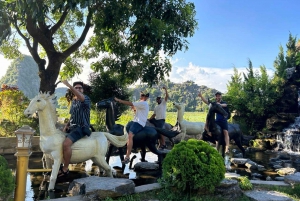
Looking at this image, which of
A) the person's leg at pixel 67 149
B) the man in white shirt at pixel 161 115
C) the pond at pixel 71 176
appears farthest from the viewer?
the man in white shirt at pixel 161 115

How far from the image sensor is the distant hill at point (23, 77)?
101 m

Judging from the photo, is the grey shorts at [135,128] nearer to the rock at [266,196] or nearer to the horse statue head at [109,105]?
the horse statue head at [109,105]

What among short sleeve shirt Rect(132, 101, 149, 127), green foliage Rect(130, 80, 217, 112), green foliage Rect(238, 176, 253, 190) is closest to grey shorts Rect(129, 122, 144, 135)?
short sleeve shirt Rect(132, 101, 149, 127)

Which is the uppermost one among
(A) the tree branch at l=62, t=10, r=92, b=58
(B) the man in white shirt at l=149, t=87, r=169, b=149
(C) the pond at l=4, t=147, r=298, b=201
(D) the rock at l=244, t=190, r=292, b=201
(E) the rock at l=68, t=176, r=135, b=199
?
(A) the tree branch at l=62, t=10, r=92, b=58

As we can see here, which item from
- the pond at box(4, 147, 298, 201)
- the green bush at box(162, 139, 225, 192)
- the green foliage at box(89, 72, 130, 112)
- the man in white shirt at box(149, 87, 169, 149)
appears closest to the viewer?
the green bush at box(162, 139, 225, 192)

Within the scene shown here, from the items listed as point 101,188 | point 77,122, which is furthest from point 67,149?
point 101,188

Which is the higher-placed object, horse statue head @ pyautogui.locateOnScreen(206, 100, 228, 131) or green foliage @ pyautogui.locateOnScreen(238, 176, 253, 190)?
horse statue head @ pyautogui.locateOnScreen(206, 100, 228, 131)

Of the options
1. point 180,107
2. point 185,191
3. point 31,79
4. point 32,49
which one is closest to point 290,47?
point 180,107

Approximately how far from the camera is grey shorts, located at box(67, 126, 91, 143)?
5.39 meters

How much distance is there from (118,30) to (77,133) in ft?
28.3

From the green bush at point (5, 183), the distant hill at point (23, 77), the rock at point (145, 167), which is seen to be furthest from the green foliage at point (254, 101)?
the distant hill at point (23, 77)

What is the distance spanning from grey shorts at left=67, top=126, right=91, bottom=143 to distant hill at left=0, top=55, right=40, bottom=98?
331 feet

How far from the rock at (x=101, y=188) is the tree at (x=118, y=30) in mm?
6110

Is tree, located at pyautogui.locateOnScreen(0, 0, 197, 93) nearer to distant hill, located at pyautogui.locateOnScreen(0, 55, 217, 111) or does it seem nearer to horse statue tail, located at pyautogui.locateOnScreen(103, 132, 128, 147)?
horse statue tail, located at pyautogui.locateOnScreen(103, 132, 128, 147)
